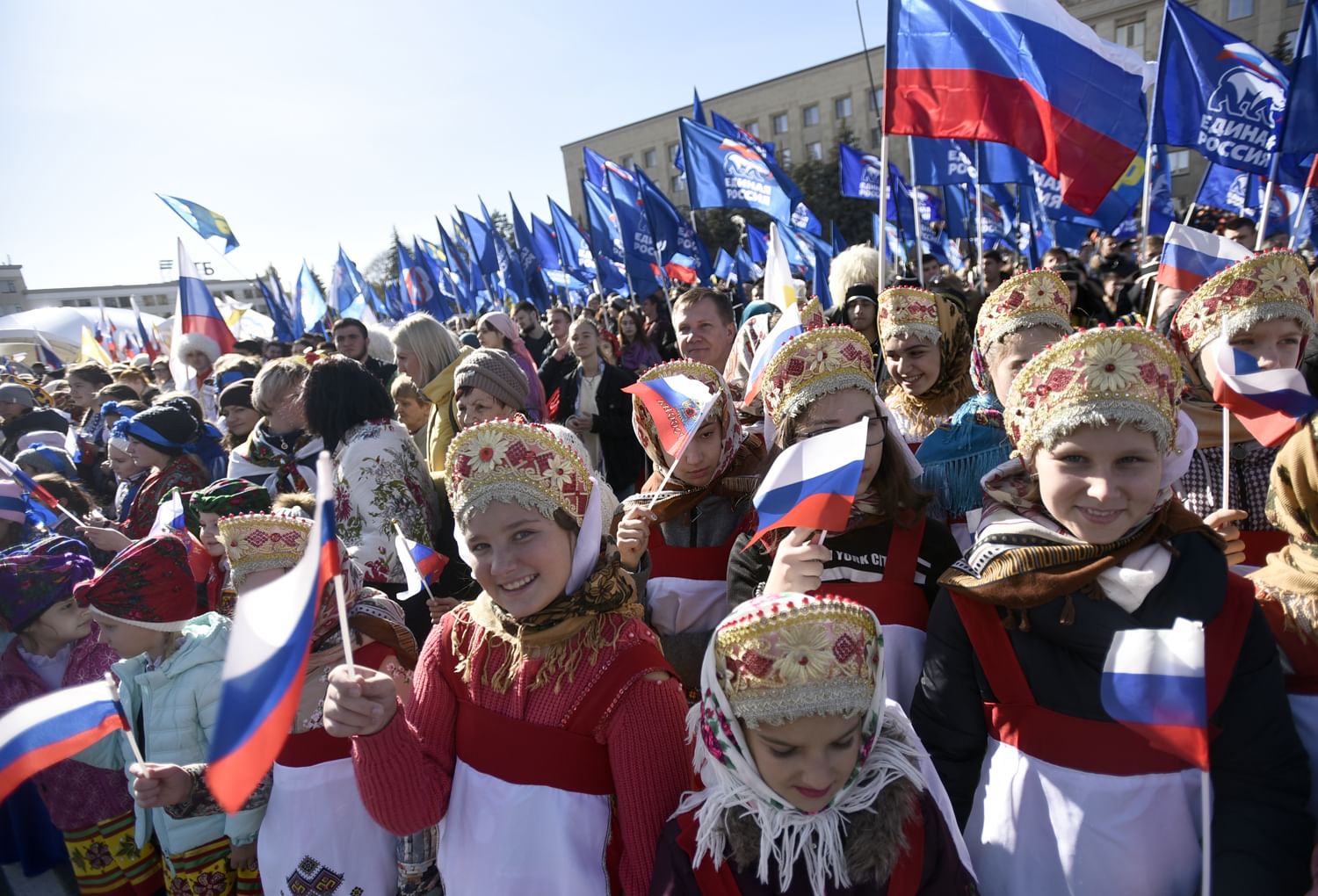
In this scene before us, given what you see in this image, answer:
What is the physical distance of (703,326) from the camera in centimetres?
475

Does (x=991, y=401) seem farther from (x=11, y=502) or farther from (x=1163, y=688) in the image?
(x=11, y=502)

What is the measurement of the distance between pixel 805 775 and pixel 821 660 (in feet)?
0.79

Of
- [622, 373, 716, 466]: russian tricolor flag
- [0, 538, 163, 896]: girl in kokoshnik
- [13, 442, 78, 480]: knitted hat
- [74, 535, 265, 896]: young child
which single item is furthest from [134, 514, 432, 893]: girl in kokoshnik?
[13, 442, 78, 480]: knitted hat

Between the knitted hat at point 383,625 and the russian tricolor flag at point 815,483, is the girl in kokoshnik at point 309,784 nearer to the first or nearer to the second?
the knitted hat at point 383,625

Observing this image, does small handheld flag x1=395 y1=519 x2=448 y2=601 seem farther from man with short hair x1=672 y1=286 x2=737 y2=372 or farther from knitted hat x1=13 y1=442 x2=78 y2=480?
knitted hat x1=13 y1=442 x2=78 y2=480

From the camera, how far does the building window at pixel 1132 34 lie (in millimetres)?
38875

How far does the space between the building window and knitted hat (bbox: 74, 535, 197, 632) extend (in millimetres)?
48221

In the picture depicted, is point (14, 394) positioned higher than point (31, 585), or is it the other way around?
point (14, 394)

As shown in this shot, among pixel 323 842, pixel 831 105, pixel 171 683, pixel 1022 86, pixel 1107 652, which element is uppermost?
pixel 831 105

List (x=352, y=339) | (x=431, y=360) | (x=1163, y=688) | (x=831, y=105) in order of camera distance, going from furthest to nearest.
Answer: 1. (x=831, y=105)
2. (x=352, y=339)
3. (x=431, y=360)
4. (x=1163, y=688)

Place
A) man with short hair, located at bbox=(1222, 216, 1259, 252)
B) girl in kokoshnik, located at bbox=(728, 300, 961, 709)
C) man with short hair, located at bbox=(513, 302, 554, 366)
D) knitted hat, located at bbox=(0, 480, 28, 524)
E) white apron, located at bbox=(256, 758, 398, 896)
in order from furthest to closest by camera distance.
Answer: man with short hair, located at bbox=(513, 302, 554, 366) → man with short hair, located at bbox=(1222, 216, 1259, 252) → knitted hat, located at bbox=(0, 480, 28, 524) → white apron, located at bbox=(256, 758, 398, 896) → girl in kokoshnik, located at bbox=(728, 300, 961, 709)

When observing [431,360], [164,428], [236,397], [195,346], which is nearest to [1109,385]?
[431,360]

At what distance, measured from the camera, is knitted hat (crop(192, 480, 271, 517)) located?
3.21 metres

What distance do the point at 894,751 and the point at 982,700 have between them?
0.38 metres
